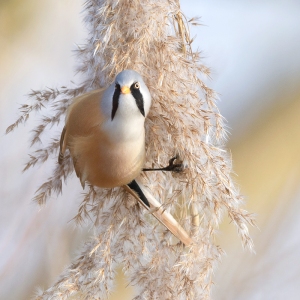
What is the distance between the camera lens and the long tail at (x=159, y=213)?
64cm

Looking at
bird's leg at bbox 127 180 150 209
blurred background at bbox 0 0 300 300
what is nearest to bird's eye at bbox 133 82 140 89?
bird's leg at bbox 127 180 150 209

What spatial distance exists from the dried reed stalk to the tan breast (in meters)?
0.06

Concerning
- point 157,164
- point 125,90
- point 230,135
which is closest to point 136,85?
point 125,90

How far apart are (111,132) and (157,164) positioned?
0.43ft

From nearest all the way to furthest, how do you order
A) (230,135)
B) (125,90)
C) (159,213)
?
(125,90), (159,213), (230,135)

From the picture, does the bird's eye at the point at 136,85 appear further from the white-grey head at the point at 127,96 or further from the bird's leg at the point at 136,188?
the bird's leg at the point at 136,188

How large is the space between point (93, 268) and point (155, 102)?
271mm

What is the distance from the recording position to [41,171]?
110 centimetres

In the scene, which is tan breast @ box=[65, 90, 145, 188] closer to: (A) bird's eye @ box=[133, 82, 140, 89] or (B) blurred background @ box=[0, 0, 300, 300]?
(A) bird's eye @ box=[133, 82, 140, 89]

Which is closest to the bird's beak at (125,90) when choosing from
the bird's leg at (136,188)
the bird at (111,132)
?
the bird at (111,132)

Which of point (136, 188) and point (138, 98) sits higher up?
point (138, 98)

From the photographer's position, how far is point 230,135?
111cm

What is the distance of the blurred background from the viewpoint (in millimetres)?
1098

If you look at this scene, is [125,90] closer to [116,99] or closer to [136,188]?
[116,99]
